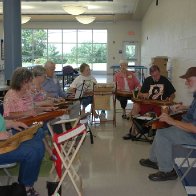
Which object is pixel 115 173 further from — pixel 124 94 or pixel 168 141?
pixel 124 94

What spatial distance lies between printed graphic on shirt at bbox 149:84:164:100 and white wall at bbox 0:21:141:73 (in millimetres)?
14427

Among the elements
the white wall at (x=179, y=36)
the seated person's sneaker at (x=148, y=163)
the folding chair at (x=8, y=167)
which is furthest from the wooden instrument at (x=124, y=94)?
the folding chair at (x=8, y=167)

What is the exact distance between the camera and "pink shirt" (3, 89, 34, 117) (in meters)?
3.68

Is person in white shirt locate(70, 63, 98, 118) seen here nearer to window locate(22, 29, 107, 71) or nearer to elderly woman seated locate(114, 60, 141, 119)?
elderly woman seated locate(114, 60, 141, 119)

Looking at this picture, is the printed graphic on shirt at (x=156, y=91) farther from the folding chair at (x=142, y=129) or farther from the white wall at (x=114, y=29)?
the white wall at (x=114, y=29)

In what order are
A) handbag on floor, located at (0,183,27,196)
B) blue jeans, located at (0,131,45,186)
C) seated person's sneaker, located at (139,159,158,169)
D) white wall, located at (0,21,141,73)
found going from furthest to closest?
white wall, located at (0,21,141,73) < seated person's sneaker, located at (139,159,158,169) < blue jeans, located at (0,131,45,186) < handbag on floor, located at (0,183,27,196)

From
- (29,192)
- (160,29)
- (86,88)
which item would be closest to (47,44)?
(160,29)

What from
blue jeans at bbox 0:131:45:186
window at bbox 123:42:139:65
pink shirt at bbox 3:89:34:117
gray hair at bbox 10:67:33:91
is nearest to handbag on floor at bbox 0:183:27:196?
blue jeans at bbox 0:131:45:186

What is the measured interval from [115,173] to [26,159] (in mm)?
1388

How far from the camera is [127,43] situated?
19875mm

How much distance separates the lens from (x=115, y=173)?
3.96m

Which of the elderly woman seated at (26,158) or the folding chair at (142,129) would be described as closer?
the elderly woman seated at (26,158)

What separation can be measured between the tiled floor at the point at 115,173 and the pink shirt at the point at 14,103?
0.78 metres

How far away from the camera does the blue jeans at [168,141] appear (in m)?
3.60
